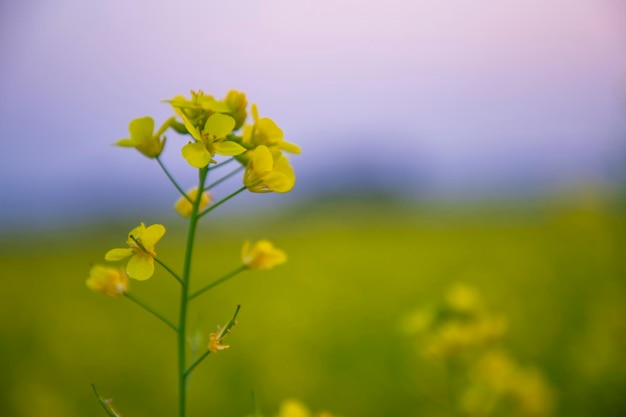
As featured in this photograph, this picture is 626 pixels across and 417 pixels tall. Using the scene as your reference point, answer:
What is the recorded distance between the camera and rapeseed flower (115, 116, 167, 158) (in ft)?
3.89

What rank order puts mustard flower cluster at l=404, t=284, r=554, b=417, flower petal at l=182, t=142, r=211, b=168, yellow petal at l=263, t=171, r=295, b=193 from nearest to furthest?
1. flower petal at l=182, t=142, r=211, b=168
2. yellow petal at l=263, t=171, r=295, b=193
3. mustard flower cluster at l=404, t=284, r=554, b=417

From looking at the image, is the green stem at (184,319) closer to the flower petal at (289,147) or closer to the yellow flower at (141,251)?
the yellow flower at (141,251)

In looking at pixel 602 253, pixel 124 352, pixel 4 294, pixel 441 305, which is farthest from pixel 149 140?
pixel 602 253

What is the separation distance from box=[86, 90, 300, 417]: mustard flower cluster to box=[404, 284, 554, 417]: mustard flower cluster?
44.3 inches

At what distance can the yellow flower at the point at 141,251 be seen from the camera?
3.37 feet

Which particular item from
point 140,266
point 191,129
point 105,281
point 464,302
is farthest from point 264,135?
point 464,302

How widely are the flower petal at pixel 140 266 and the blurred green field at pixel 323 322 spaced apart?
0.21 metres

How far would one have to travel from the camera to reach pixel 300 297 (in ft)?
16.3

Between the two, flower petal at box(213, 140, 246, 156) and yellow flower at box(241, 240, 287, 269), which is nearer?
flower petal at box(213, 140, 246, 156)

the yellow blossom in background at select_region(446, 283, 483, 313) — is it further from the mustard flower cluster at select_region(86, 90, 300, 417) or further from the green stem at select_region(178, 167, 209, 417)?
the green stem at select_region(178, 167, 209, 417)

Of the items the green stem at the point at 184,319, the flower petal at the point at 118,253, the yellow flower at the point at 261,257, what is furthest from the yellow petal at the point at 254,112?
the flower petal at the point at 118,253

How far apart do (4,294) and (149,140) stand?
4.07 m

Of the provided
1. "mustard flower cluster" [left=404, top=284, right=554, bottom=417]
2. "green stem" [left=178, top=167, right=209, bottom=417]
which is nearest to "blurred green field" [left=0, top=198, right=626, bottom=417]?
"green stem" [left=178, top=167, right=209, bottom=417]

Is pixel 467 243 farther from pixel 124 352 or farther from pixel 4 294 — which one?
pixel 4 294
